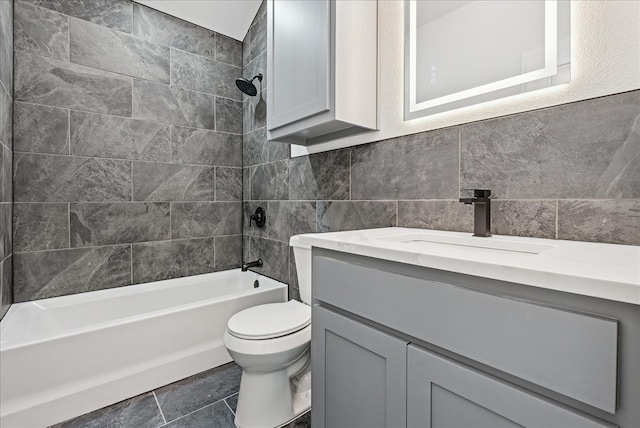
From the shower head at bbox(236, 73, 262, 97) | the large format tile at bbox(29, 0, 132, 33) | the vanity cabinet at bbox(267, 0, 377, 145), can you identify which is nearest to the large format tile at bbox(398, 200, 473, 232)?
the vanity cabinet at bbox(267, 0, 377, 145)

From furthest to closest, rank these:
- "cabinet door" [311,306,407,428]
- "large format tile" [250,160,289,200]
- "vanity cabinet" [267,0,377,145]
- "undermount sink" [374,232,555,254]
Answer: "large format tile" [250,160,289,200] → "vanity cabinet" [267,0,377,145] → "undermount sink" [374,232,555,254] → "cabinet door" [311,306,407,428]

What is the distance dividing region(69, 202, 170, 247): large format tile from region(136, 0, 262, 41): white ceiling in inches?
60.3

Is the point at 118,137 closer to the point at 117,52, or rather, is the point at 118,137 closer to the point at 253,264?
the point at 117,52

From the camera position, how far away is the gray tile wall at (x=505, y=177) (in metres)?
0.91

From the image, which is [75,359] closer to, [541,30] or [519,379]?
[519,379]

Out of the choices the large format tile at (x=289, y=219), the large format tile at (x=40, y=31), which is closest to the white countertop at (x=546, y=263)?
the large format tile at (x=289, y=219)

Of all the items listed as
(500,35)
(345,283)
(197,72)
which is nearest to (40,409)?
(345,283)

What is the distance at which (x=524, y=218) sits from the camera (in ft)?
3.58

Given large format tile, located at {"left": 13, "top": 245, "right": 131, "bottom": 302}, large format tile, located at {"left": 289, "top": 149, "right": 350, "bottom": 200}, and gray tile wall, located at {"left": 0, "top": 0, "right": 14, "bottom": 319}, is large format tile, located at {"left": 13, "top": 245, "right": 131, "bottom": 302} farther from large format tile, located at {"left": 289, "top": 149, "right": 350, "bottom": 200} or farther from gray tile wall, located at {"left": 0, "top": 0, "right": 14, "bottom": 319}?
large format tile, located at {"left": 289, "top": 149, "right": 350, "bottom": 200}

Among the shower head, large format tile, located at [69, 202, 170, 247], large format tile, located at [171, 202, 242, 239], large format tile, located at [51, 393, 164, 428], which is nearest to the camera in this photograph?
large format tile, located at [51, 393, 164, 428]

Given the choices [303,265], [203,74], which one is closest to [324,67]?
[303,265]

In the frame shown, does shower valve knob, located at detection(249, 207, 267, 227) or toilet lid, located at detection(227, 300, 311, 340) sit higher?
shower valve knob, located at detection(249, 207, 267, 227)

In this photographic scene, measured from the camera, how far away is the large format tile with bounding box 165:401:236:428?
1.49 metres

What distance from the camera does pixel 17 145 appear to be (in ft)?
6.26
